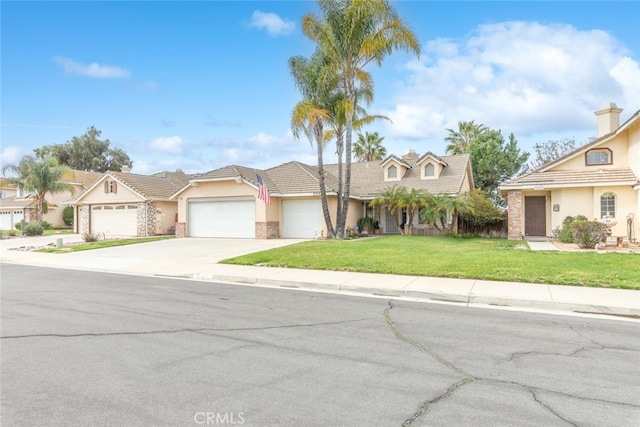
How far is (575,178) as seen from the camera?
20703 millimetres

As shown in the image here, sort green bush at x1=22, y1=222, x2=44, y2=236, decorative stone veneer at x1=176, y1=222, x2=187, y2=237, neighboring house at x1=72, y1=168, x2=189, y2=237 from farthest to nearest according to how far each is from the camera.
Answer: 1. green bush at x1=22, y1=222, x2=44, y2=236
2. neighboring house at x1=72, y1=168, x2=189, y2=237
3. decorative stone veneer at x1=176, y1=222, x2=187, y2=237

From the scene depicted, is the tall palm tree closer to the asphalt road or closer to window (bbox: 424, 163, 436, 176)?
window (bbox: 424, 163, 436, 176)

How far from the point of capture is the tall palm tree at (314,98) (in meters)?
21.2

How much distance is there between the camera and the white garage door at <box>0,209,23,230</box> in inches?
1692

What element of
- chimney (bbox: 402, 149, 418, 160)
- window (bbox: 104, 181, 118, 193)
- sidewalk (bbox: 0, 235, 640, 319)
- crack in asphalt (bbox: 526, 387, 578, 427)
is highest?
chimney (bbox: 402, 149, 418, 160)

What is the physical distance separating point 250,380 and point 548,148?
4766 cm

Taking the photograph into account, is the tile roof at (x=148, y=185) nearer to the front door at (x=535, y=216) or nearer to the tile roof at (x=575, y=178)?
the tile roof at (x=575, y=178)

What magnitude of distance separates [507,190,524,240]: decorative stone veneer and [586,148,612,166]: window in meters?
4.18

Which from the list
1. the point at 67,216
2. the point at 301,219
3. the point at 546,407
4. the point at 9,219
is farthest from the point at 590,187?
the point at 9,219

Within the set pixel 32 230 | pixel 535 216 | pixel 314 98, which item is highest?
pixel 314 98

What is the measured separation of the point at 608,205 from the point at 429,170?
36.8 feet

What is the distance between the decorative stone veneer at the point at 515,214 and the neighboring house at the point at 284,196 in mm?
4764

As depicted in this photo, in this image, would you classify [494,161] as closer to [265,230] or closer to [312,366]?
[265,230]

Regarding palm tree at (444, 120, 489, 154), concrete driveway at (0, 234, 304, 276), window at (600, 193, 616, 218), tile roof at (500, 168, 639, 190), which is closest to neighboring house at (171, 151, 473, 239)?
concrete driveway at (0, 234, 304, 276)
